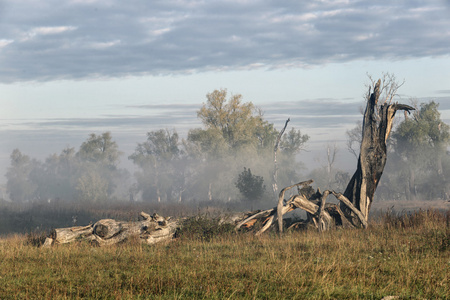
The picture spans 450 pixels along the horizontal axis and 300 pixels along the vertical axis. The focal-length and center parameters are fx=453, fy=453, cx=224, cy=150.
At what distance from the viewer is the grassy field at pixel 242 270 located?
742 centimetres

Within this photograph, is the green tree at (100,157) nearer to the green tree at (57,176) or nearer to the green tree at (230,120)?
the green tree at (57,176)

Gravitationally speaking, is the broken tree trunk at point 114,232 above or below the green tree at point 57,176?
above

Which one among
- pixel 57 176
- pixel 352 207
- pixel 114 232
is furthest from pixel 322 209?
pixel 57 176

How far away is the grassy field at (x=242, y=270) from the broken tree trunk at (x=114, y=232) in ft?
2.33

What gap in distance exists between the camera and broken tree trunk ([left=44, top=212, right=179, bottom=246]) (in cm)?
1410

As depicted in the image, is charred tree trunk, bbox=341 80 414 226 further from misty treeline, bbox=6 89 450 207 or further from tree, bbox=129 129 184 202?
tree, bbox=129 129 184 202

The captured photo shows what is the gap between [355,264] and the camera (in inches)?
381

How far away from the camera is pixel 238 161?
2731 inches

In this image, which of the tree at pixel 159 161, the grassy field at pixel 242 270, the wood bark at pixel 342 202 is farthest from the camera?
the tree at pixel 159 161

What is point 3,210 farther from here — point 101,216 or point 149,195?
point 149,195

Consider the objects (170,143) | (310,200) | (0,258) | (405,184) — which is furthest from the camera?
(170,143)

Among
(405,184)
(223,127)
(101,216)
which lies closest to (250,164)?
(223,127)

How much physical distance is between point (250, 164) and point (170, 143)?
90.0 ft

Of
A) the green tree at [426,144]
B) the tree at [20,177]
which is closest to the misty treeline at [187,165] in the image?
the tree at [20,177]
